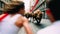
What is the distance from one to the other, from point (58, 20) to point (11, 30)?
118 cm

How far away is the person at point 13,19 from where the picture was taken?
8.48 ft

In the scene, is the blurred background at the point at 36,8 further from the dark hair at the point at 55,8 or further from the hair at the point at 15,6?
the dark hair at the point at 55,8

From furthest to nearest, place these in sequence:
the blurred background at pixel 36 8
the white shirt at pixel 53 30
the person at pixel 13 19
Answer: the blurred background at pixel 36 8, the person at pixel 13 19, the white shirt at pixel 53 30

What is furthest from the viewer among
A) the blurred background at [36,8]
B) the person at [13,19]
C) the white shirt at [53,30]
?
the blurred background at [36,8]

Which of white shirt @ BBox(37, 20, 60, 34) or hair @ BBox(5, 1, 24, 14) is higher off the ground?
hair @ BBox(5, 1, 24, 14)

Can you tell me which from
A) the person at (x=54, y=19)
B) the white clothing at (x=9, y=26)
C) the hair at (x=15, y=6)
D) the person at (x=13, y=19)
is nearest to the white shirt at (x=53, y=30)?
the person at (x=54, y=19)

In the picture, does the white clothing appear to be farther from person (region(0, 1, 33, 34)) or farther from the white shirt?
the white shirt

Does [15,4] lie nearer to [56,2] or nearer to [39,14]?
[56,2]

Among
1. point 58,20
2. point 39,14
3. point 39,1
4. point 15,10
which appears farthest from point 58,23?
point 39,1

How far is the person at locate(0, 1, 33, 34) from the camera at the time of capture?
2586 millimetres

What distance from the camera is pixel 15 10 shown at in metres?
2.70

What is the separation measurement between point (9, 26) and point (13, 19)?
0.34ft

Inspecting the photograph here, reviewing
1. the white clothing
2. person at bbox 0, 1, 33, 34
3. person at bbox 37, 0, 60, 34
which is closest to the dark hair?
person at bbox 37, 0, 60, 34

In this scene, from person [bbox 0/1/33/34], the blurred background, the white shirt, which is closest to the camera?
the white shirt
